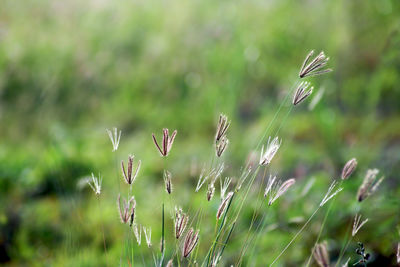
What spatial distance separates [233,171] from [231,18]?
1.85m

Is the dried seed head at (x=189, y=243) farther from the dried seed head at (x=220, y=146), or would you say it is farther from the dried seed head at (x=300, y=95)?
the dried seed head at (x=300, y=95)

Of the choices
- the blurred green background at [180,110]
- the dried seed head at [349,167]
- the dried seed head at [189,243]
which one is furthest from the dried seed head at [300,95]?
the blurred green background at [180,110]

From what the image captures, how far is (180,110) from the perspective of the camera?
3.17 meters

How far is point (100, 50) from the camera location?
3752 mm

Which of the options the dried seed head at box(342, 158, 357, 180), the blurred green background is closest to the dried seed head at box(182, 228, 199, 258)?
the dried seed head at box(342, 158, 357, 180)

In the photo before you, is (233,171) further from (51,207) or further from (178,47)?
(178,47)

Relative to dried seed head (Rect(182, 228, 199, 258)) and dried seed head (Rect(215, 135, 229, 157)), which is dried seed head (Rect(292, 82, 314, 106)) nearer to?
dried seed head (Rect(215, 135, 229, 157))

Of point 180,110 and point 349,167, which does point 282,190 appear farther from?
point 180,110

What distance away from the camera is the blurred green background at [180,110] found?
1.80 metres

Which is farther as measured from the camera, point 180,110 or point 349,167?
point 180,110

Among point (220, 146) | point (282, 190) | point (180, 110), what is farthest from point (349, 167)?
point (180, 110)

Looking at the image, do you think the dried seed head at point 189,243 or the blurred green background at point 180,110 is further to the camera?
the blurred green background at point 180,110

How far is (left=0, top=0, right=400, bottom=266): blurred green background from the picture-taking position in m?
1.80

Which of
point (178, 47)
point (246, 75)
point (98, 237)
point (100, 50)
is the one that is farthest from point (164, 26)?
point (98, 237)
